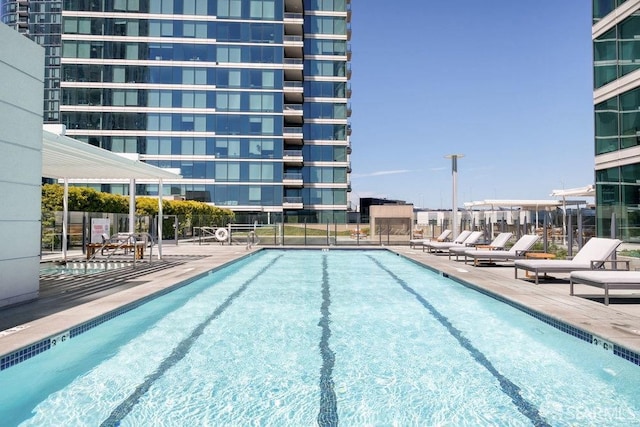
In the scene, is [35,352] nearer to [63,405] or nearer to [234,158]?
[63,405]

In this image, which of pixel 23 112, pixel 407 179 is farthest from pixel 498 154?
pixel 23 112

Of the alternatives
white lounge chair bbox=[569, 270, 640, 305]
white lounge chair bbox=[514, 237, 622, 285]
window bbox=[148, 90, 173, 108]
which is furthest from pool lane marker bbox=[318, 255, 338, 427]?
window bbox=[148, 90, 173, 108]

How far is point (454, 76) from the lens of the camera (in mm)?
32594

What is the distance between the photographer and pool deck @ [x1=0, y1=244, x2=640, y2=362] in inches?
201

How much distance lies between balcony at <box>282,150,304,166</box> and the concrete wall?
38.2 m

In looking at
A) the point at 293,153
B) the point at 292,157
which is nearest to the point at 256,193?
the point at 292,157

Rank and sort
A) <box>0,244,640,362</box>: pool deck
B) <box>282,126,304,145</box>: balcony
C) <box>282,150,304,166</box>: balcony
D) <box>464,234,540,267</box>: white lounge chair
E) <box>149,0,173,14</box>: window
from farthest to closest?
<box>282,126,304,145</box>: balcony, <box>282,150,304,166</box>: balcony, <box>149,0,173,14</box>: window, <box>464,234,540,267</box>: white lounge chair, <box>0,244,640,362</box>: pool deck

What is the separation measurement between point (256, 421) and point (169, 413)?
75cm

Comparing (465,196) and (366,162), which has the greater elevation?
(366,162)

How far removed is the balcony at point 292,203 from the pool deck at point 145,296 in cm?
3427

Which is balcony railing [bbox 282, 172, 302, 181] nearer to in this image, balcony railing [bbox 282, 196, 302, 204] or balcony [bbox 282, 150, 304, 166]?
balcony [bbox 282, 150, 304, 166]

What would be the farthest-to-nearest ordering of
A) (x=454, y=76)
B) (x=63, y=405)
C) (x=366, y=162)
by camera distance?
(x=366, y=162) → (x=454, y=76) → (x=63, y=405)

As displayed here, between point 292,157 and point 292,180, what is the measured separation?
2223 millimetres

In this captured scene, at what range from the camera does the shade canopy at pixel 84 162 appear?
28.2 ft
